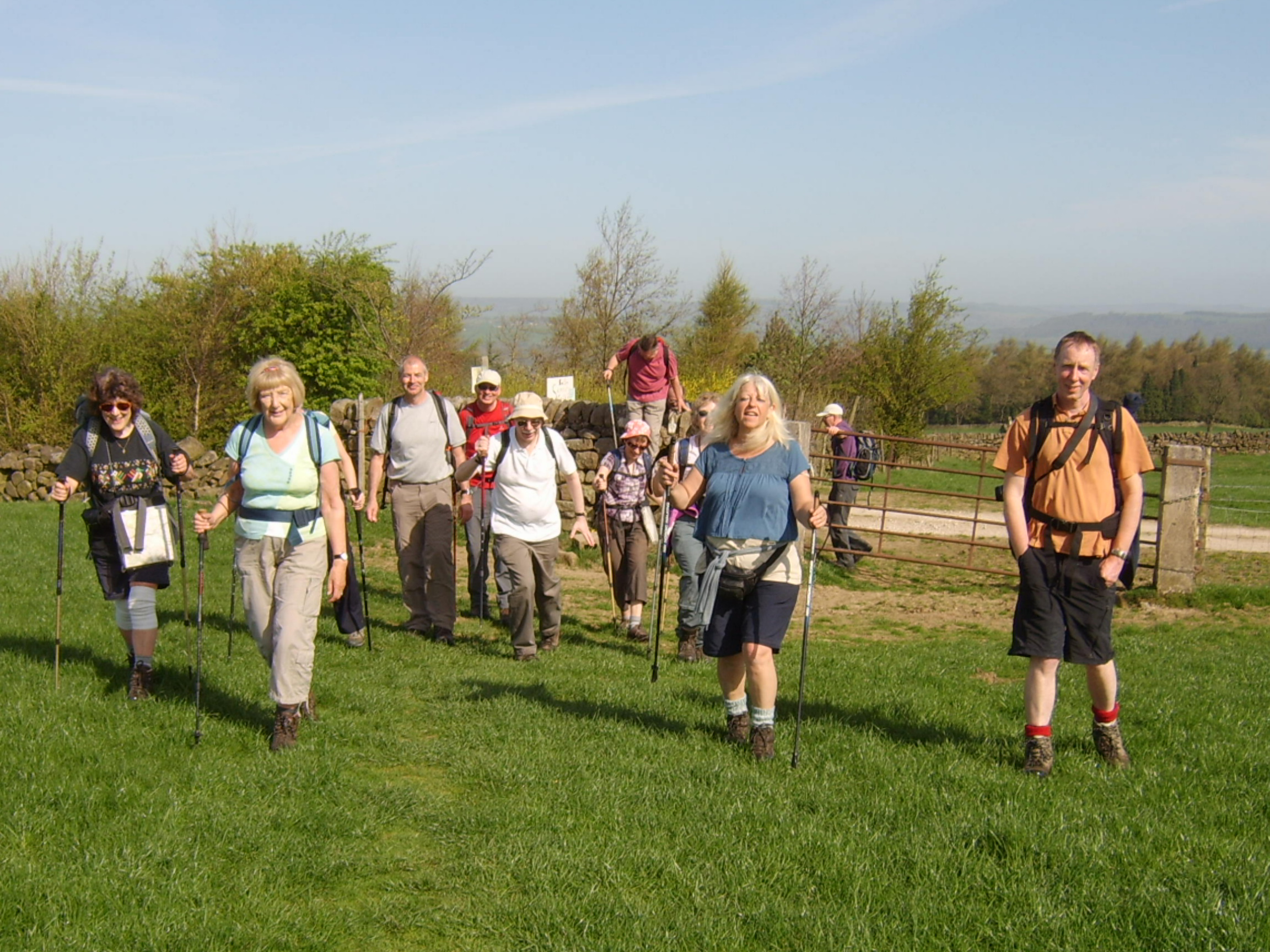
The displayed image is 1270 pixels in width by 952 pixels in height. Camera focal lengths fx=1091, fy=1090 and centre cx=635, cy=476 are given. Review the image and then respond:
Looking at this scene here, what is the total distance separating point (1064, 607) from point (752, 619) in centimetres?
147

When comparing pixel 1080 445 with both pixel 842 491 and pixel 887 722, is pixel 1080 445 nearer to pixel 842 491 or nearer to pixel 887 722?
pixel 887 722

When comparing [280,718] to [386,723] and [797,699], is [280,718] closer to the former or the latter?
[386,723]

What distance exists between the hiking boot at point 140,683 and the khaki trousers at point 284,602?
0.97 m

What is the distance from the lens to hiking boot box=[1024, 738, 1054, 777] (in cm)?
516

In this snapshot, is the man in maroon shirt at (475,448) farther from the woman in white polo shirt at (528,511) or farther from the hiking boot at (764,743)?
the hiking boot at (764,743)

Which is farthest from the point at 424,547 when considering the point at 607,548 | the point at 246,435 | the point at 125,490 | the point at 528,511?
the point at 246,435

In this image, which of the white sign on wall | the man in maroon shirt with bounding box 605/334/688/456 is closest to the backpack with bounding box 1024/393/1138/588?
the man in maroon shirt with bounding box 605/334/688/456

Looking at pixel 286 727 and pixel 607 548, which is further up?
pixel 607 548

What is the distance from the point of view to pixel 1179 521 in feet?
36.7

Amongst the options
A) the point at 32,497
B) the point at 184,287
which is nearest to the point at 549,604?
the point at 32,497

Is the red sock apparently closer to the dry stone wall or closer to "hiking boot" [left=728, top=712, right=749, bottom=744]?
"hiking boot" [left=728, top=712, right=749, bottom=744]

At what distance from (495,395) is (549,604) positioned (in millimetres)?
2014

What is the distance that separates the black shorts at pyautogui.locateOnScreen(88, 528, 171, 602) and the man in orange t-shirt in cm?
461

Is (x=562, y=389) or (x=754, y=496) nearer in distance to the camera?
(x=754, y=496)
